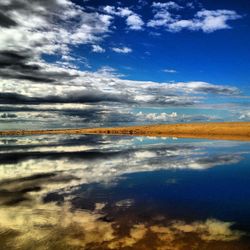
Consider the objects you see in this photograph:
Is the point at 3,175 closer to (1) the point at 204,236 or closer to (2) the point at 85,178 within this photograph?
(2) the point at 85,178

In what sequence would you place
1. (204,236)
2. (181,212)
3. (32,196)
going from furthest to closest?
(32,196) < (181,212) < (204,236)

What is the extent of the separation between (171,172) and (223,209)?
6891mm

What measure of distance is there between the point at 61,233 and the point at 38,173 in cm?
1023

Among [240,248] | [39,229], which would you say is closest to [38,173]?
[39,229]

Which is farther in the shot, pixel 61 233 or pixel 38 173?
pixel 38 173

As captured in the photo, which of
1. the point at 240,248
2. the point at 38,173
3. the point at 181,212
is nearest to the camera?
the point at 240,248

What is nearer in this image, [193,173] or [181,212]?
[181,212]

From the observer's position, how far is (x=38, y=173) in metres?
17.5

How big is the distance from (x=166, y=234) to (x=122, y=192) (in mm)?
4676

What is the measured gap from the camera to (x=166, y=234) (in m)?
7.66

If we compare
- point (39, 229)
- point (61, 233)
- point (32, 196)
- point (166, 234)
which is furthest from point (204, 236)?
Result: point (32, 196)

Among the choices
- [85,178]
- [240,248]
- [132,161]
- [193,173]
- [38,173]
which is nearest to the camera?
[240,248]

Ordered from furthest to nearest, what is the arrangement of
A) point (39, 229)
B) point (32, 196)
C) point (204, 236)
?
point (32, 196) → point (39, 229) → point (204, 236)

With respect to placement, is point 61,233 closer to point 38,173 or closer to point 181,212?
point 181,212
